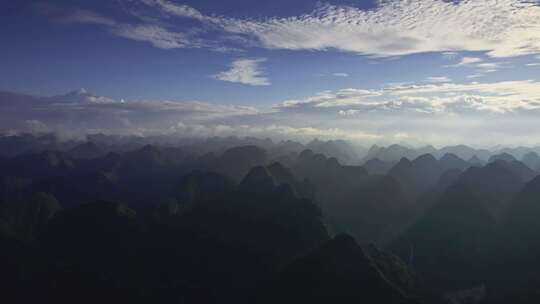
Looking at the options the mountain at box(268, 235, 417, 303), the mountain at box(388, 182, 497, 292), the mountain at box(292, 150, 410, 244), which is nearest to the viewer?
the mountain at box(268, 235, 417, 303)

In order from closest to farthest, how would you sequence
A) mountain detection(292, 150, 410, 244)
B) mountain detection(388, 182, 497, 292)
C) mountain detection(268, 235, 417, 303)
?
mountain detection(268, 235, 417, 303) < mountain detection(388, 182, 497, 292) < mountain detection(292, 150, 410, 244)

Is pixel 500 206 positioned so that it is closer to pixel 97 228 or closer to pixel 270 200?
pixel 270 200

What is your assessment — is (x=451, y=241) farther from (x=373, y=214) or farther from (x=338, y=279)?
(x=338, y=279)

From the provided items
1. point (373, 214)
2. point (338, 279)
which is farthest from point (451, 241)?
point (338, 279)

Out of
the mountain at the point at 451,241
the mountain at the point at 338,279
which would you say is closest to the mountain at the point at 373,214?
the mountain at the point at 451,241

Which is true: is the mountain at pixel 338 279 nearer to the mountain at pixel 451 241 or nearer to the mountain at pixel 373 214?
the mountain at pixel 451 241

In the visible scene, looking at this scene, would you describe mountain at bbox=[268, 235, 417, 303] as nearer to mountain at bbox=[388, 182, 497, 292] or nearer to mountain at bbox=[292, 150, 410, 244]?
mountain at bbox=[388, 182, 497, 292]

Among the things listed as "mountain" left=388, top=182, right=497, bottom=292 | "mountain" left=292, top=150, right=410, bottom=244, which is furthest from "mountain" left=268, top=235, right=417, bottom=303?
"mountain" left=292, top=150, right=410, bottom=244

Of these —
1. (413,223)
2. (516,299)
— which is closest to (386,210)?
(413,223)
